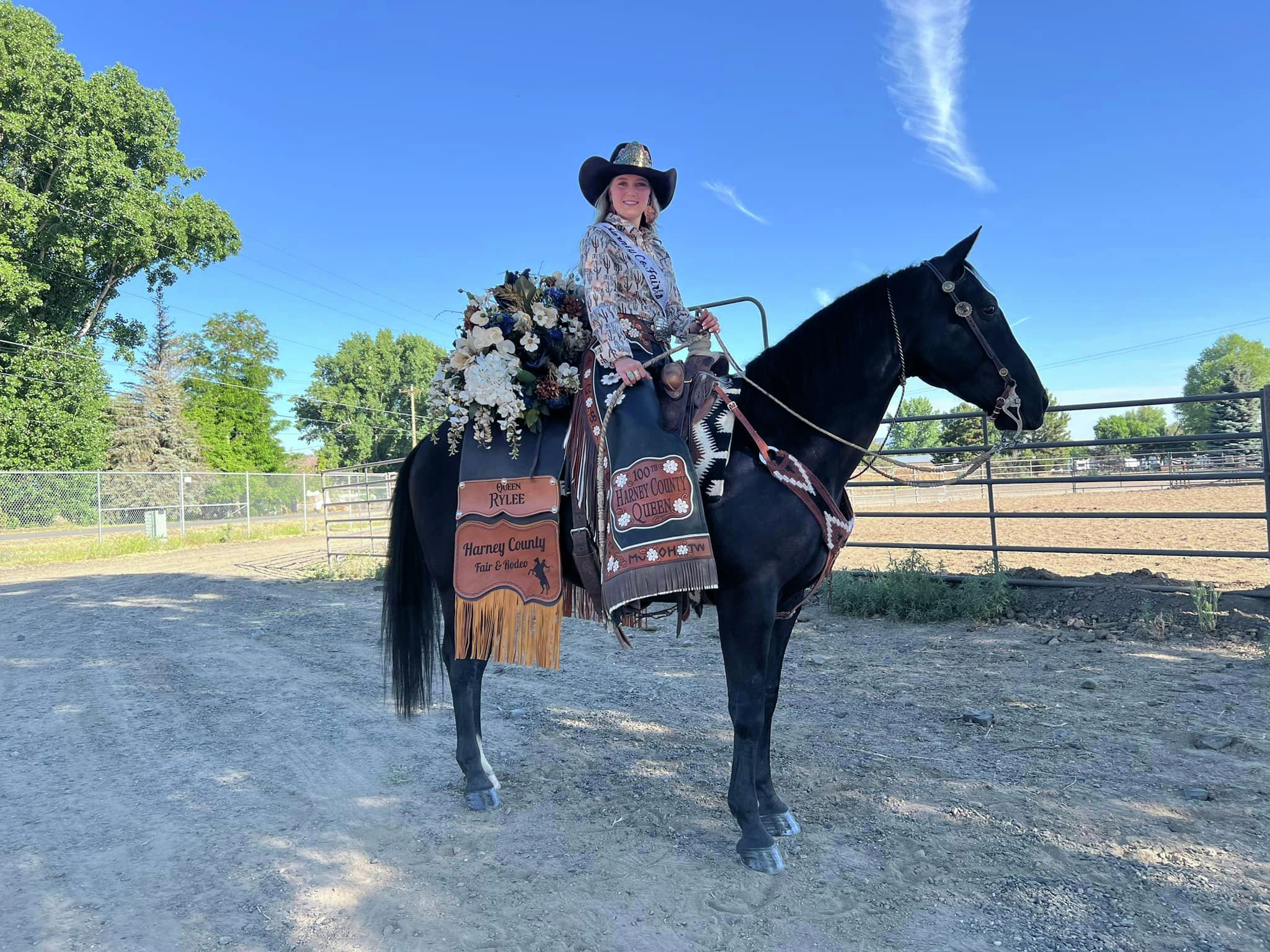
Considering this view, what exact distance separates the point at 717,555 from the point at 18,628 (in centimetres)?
817

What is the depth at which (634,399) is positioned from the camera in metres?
2.52

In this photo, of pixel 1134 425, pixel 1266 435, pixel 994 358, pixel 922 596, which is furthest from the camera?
pixel 1134 425

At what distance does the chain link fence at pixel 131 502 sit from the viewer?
15.5 metres

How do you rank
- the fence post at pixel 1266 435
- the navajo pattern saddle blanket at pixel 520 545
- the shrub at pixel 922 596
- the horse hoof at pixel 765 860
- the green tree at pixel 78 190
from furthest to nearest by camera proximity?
the green tree at pixel 78 190, the shrub at pixel 922 596, the fence post at pixel 1266 435, the navajo pattern saddle blanket at pixel 520 545, the horse hoof at pixel 765 860

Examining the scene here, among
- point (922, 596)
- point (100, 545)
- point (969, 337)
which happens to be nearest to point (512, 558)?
point (969, 337)

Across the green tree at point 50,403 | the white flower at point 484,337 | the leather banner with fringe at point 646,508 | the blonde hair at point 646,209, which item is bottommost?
the leather banner with fringe at point 646,508

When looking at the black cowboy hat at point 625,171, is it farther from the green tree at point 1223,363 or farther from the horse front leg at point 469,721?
the green tree at point 1223,363

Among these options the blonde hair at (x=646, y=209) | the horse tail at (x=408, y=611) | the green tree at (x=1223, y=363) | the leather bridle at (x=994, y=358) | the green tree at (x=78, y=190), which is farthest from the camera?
the green tree at (x=1223, y=363)

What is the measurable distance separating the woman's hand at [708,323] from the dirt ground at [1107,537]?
3070 mm

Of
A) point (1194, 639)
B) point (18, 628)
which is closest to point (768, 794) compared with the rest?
point (1194, 639)

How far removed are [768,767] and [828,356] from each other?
1.64 meters

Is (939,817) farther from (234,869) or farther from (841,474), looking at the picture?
(234,869)

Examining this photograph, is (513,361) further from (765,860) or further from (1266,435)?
(1266,435)

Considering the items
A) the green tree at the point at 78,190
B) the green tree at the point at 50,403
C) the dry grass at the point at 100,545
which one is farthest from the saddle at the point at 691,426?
the green tree at the point at 50,403
